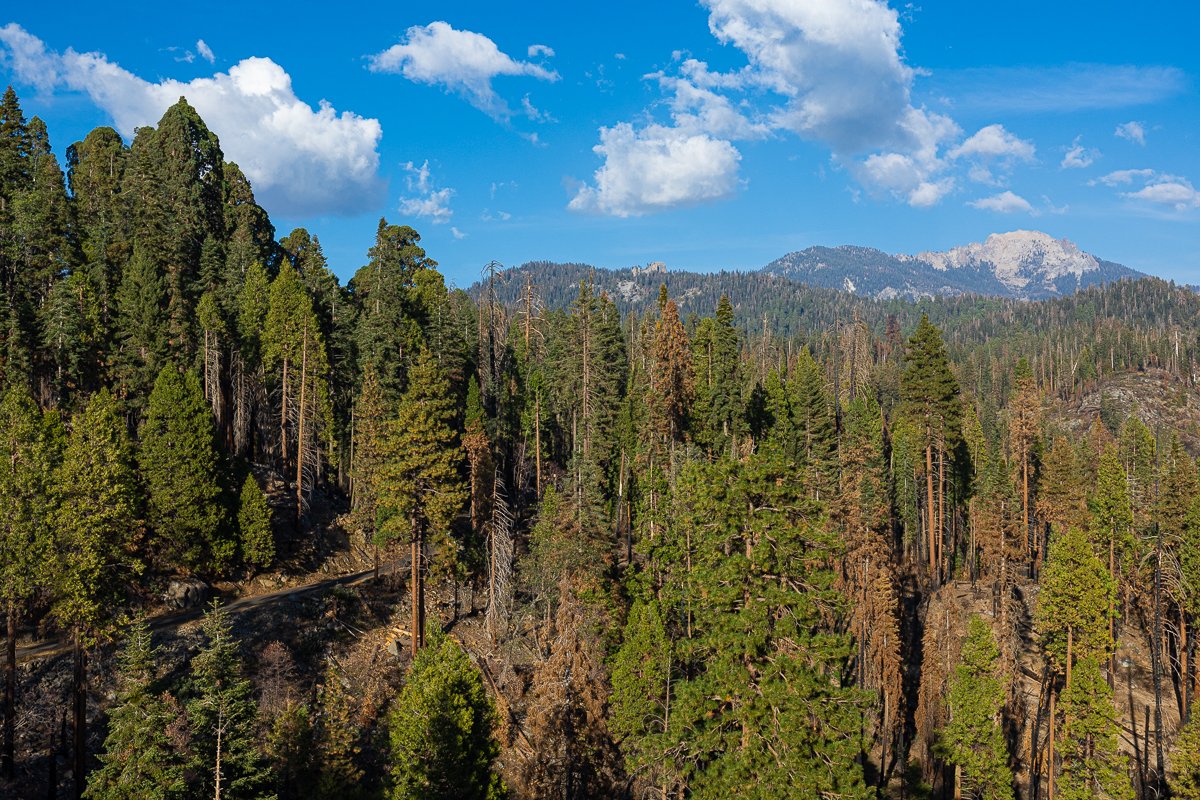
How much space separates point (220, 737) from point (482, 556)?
75.9ft

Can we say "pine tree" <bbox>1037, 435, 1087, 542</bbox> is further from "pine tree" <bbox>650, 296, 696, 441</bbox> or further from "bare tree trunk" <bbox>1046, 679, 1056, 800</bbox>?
"pine tree" <bbox>650, 296, 696, 441</bbox>

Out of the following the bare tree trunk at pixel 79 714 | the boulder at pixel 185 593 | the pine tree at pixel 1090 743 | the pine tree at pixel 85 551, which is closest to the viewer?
the bare tree trunk at pixel 79 714

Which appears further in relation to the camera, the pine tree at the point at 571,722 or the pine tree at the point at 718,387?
the pine tree at the point at 718,387

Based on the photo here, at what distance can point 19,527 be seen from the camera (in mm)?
24812

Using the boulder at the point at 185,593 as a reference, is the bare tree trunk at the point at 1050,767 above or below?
below

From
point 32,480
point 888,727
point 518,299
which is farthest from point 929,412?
point 32,480

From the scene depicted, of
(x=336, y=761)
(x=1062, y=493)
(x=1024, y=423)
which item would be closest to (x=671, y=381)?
(x=336, y=761)

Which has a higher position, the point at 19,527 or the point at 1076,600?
the point at 19,527

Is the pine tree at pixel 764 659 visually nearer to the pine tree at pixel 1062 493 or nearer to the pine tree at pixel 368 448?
the pine tree at pixel 368 448

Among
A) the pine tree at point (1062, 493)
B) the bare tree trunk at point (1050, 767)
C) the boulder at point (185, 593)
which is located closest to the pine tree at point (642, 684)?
the bare tree trunk at point (1050, 767)

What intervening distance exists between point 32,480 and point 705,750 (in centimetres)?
2372

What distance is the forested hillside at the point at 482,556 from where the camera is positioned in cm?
2133

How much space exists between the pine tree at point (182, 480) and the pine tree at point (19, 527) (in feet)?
34.9

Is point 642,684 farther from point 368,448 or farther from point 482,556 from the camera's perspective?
point 368,448
